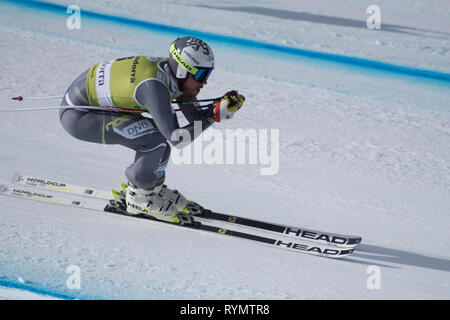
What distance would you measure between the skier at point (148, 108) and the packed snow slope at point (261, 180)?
9.5 inches

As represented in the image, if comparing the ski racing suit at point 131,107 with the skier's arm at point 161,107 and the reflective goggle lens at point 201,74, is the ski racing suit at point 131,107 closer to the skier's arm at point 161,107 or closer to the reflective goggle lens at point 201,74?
A: the skier's arm at point 161,107

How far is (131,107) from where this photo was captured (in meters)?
3.45

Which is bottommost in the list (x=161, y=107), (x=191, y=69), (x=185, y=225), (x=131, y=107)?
(x=185, y=225)

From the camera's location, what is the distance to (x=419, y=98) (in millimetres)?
8023

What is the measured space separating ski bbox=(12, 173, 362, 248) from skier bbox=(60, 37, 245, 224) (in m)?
0.27

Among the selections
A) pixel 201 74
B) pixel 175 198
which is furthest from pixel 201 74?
pixel 175 198

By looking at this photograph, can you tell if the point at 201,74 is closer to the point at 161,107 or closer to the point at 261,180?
the point at 161,107

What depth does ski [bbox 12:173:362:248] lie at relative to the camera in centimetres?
355

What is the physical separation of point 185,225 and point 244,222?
1.22 feet

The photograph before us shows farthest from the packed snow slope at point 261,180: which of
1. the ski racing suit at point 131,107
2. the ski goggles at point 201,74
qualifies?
the ski goggles at point 201,74

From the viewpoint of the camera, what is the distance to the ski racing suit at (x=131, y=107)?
10.8 feet

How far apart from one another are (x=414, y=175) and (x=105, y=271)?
2821 millimetres

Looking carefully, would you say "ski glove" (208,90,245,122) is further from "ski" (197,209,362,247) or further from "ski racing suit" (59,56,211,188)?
"ski" (197,209,362,247)

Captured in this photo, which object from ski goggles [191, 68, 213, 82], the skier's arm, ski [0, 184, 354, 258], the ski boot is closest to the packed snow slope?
ski [0, 184, 354, 258]
